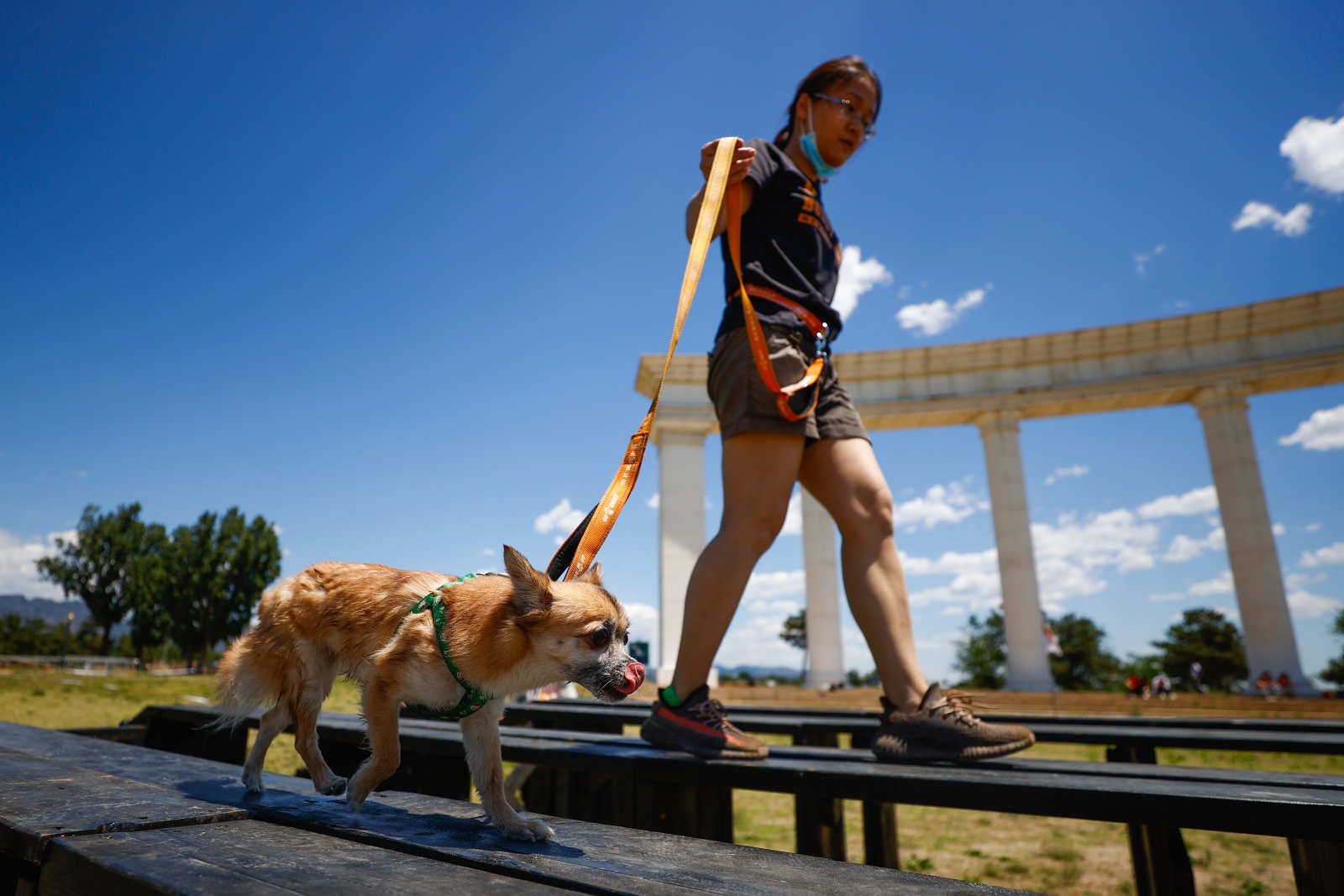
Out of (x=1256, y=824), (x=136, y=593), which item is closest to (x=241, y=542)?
(x=136, y=593)

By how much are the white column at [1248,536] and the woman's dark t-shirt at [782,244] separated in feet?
75.5

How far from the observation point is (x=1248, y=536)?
67.3 ft

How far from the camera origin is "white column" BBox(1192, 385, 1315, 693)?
781 inches

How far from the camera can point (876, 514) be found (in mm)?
3479

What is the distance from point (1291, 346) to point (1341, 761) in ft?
53.8

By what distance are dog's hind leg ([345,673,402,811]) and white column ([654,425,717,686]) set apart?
19817 mm

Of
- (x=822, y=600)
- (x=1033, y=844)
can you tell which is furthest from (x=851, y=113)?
(x=822, y=600)

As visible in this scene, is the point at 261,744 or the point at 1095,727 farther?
the point at 1095,727

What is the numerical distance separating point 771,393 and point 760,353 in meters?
0.21

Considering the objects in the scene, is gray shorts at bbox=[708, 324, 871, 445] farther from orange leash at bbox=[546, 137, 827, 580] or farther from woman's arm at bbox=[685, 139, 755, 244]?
woman's arm at bbox=[685, 139, 755, 244]

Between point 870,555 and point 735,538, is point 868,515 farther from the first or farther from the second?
point 735,538

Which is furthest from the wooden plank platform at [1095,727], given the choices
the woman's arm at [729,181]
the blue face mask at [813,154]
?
the blue face mask at [813,154]

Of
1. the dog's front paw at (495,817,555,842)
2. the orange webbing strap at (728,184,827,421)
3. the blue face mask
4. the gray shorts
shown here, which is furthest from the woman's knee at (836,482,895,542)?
the dog's front paw at (495,817,555,842)

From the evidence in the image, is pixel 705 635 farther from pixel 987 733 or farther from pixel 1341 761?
pixel 1341 761
